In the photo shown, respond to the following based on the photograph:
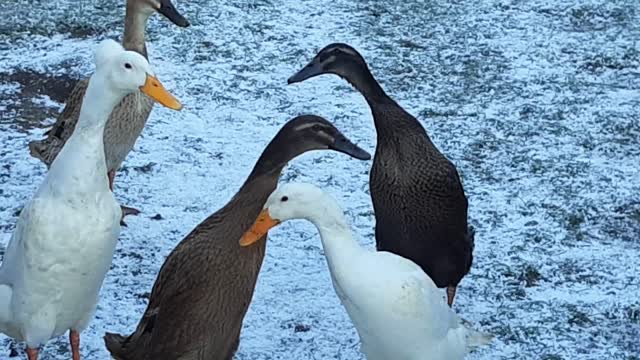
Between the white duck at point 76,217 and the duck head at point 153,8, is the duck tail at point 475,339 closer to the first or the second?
the white duck at point 76,217

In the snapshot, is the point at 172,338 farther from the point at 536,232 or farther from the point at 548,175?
the point at 548,175

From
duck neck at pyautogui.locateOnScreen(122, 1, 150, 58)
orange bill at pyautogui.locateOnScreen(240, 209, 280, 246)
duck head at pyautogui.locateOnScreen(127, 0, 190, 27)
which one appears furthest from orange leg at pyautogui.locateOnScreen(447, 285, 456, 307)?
duck head at pyautogui.locateOnScreen(127, 0, 190, 27)

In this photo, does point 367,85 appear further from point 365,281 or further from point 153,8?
point 153,8

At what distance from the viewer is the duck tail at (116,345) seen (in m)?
4.14

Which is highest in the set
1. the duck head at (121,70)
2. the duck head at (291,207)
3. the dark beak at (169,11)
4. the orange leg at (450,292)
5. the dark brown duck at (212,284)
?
the duck head at (121,70)

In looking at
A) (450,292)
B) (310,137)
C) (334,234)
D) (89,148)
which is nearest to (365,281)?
(334,234)

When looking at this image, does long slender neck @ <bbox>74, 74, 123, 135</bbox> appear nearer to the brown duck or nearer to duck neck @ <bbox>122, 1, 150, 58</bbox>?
the brown duck

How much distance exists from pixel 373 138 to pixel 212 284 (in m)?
2.77

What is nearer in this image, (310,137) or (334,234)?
(334,234)

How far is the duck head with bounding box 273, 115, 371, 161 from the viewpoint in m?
4.11

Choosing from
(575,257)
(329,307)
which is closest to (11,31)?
(329,307)

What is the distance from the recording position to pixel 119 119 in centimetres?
542

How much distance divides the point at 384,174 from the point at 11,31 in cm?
386

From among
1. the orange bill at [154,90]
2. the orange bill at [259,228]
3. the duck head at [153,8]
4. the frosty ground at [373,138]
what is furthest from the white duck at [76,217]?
the duck head at [153,8]
